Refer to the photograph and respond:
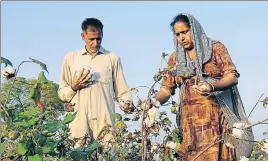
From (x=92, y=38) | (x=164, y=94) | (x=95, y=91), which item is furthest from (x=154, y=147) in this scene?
(x=92, y=38)

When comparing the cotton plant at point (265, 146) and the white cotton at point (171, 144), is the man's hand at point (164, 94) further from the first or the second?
the cotton plant at point (265, 146)

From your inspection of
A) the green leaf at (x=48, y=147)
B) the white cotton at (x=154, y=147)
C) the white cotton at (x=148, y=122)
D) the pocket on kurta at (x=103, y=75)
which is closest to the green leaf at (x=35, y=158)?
the green leaf at (x=48, y=147)

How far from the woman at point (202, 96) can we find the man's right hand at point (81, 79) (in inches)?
22.1

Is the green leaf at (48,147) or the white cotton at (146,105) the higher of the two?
the white cotton at (146,105)

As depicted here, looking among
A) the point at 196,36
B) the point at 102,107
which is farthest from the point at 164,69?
the point at 102,107

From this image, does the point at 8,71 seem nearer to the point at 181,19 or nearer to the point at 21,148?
the point at 21,148

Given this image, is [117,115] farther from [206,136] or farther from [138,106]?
[206,136]

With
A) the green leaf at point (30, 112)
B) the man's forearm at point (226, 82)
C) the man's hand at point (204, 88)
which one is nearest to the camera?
the green leaf at point (30, 112)

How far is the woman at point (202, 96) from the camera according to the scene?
12.4 ft

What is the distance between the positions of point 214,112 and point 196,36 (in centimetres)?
50

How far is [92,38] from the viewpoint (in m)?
4.29

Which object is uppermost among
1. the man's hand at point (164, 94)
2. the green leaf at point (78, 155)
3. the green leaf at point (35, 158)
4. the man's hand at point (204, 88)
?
the man's hand at point (204, 88)

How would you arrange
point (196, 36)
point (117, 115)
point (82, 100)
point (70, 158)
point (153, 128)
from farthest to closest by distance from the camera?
point (82, 100) < point (196, 36) < point (117, 115) < point (153, 128) < point (70, 158)

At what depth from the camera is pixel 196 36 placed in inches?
148
